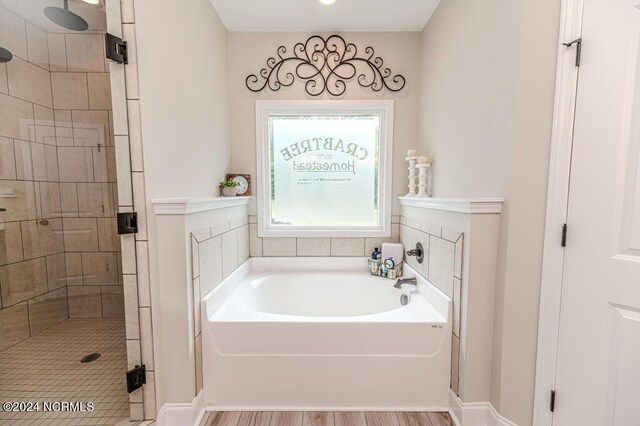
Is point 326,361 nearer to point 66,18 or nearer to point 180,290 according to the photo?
point 180,290

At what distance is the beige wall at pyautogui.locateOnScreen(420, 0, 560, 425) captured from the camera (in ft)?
3.94

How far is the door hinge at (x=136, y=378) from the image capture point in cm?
134

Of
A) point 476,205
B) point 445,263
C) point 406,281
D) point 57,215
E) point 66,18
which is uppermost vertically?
point 66,18

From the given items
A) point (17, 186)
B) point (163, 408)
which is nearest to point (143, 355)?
point (163, 408)

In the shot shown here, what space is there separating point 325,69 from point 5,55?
1962 millimetres

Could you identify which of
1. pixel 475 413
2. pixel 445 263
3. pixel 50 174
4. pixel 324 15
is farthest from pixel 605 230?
pixel 50 174

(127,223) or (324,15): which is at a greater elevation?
(324,15)

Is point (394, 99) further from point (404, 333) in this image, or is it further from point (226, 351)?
point (226, 351)

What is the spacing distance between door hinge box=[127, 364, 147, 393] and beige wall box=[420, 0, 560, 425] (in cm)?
167

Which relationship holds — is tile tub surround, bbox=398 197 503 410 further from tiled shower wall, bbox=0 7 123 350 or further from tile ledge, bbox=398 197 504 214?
tiled shower wall, bbox=0 7 123 350

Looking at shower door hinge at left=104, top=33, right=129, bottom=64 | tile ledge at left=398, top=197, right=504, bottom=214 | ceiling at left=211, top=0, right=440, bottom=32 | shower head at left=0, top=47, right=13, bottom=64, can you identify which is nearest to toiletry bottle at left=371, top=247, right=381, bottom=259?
tile ledge at left=398, top=197, right=504, bottom=214

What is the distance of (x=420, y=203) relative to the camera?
1941 mm

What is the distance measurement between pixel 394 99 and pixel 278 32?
1.11 m

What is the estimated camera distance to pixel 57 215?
6.18 feet
